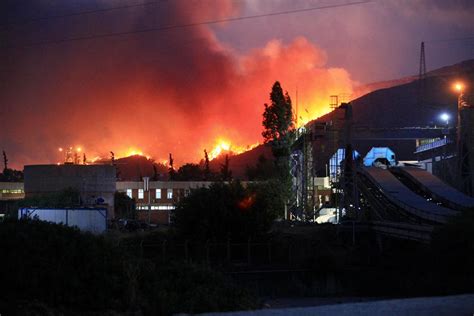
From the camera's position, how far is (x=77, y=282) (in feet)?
63.3

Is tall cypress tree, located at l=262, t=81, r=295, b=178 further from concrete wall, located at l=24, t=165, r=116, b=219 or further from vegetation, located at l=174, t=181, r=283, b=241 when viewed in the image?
vegetation, located at l=174, t=181, r=283, b=241

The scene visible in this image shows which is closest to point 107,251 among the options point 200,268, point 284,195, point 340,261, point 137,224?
point 200,268

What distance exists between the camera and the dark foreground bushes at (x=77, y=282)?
18.7 m

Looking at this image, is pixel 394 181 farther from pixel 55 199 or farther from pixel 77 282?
pixel 77 282

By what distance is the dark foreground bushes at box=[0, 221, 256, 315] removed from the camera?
61.5ft

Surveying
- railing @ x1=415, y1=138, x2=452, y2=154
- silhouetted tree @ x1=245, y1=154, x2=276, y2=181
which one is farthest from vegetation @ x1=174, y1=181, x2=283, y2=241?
silhouetted tree @ x1=245, y1=154, x2=276, y2=181

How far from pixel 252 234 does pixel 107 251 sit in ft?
98.1

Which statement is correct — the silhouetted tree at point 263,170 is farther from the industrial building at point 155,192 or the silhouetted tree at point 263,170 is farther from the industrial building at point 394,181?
the industrial building at point 394,181

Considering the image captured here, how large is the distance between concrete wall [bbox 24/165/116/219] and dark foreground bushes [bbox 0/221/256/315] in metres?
64.0

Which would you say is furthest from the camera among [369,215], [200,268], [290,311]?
[369,215]

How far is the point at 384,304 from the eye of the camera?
15.1 metres

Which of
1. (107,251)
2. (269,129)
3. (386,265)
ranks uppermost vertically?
(269,129)

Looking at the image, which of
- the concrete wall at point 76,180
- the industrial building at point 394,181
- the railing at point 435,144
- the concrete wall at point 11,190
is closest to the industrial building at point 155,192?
the concrete wall at point 76,180

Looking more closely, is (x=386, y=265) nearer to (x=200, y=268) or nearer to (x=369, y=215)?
(x=369, y=215)
